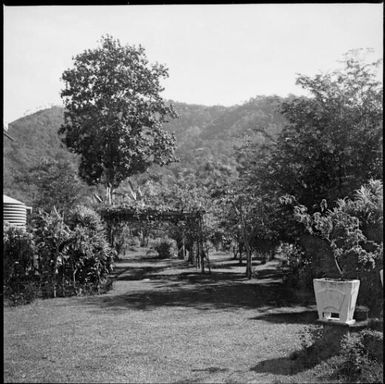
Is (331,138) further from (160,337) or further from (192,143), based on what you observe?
(192,143)

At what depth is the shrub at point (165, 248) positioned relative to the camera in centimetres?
2656

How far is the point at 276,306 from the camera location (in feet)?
32.9

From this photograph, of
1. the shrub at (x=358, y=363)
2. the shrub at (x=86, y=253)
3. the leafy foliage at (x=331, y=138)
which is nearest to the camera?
the shrub at (x=358, y=363)

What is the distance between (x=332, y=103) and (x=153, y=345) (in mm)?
7370

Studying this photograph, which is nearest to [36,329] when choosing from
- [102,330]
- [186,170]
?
[102,330]

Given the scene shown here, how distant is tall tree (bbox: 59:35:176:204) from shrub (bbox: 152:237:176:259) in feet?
20.4

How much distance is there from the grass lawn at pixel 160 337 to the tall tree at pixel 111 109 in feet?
30.5

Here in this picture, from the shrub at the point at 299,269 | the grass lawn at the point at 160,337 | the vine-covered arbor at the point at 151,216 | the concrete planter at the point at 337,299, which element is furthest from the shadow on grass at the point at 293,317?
the vine-covered arbor at the point at 151,216

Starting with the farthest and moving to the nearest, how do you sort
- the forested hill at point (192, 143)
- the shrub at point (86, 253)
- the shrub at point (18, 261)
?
1. the forested hill at point (192, 143)
2. the shrub at point (86, 253)
3. the shrub at point (18, 261)

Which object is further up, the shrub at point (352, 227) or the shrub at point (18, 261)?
the shrub at point (352, 227)

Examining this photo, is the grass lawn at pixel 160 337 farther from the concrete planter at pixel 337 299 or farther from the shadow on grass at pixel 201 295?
the concrete planter at pixel 337 299

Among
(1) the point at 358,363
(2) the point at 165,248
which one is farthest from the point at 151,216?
(1) the point at 358,363

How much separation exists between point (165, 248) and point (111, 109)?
9505 millimetres

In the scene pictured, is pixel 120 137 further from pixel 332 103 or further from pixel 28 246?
pixel 332 103
